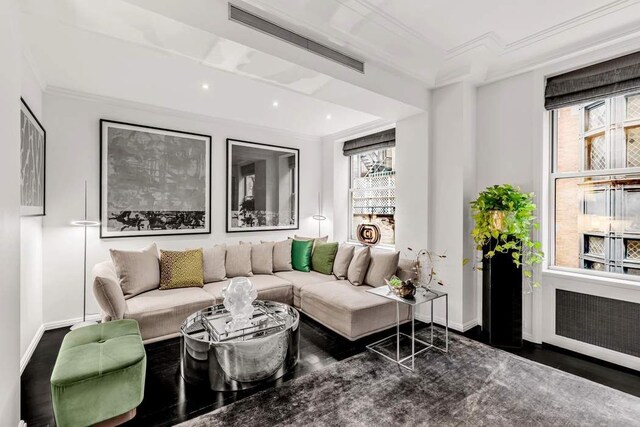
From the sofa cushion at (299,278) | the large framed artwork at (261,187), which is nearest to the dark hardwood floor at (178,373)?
the sofa cushion at (299,278)

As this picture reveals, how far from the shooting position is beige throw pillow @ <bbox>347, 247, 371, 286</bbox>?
3824 millimetres

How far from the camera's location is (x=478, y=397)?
7.37 feet

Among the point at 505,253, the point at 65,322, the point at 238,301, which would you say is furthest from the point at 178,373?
the point at 505,253

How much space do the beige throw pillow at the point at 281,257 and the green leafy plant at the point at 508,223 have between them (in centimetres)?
252

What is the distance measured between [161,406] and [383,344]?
197 cm

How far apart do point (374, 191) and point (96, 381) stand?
14.1 feet

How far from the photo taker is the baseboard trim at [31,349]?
8.62 feet

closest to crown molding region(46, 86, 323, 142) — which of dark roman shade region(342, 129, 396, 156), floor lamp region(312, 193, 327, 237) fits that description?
dark roman shade region(342, 129, 396, 156)

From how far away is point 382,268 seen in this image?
→ 3.68 m

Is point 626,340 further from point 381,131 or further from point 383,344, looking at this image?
point 381,131

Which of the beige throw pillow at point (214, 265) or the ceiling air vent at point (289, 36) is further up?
the ceiling air vent at point (289, 36)

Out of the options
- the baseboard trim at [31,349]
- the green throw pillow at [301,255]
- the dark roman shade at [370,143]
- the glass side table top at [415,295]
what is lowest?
the baseboard trim at [31,349]

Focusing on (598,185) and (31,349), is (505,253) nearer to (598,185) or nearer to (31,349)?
(598,185)

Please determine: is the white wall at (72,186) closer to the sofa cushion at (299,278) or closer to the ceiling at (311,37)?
the ceiling at (311,37)
